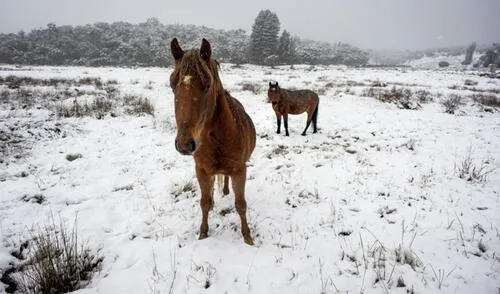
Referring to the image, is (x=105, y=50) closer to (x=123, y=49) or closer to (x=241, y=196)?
(x=123, y=49)

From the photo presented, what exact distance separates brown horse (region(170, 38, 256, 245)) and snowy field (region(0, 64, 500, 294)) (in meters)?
0.68

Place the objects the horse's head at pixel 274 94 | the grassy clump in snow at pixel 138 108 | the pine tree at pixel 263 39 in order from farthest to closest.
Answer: the pine tree at pixel 263 39 → the grassy clump in snow at pixel 138 108 → the horse's head at pixel 274 94

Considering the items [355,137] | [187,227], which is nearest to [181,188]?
[187,227]

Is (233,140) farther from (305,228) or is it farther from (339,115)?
(339,115)

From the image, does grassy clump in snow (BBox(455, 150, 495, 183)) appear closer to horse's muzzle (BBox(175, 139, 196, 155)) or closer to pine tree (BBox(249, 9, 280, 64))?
horse's muzzle (BBox(175, 139, 196, 155))

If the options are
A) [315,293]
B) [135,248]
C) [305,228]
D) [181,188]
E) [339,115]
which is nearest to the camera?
[315,293]

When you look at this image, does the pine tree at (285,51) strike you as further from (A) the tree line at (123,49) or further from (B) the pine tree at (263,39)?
(B) the pine tree at (263,39)

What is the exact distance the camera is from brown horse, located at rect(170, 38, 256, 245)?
1.95 meters

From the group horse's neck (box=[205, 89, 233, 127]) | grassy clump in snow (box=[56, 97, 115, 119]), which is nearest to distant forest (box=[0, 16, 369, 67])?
grassy clump in snow (box=[56, 97, 115, 119])

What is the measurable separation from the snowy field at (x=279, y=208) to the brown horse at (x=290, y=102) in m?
0.83

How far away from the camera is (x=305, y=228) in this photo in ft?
12.3

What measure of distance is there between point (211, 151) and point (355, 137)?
617cm

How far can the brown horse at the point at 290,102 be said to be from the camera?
7936 mm

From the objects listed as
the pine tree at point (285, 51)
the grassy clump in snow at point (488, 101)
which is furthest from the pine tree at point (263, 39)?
the grassy clump in snow at point (488, 101)
